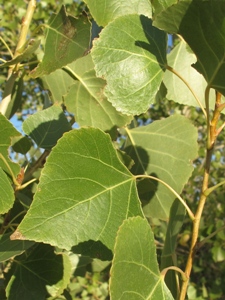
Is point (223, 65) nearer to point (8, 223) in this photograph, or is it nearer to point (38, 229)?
point (38, 229)

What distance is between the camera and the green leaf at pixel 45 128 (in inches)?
42.6

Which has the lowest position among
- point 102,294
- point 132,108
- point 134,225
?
point 102,294

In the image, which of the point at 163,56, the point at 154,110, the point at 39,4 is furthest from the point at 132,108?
the point at 154,110

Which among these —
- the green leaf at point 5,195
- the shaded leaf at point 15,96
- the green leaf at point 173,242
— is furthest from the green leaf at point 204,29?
the shaded leaf at point 15,96

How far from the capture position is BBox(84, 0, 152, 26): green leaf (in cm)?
99

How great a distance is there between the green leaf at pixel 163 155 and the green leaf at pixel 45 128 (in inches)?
10.7

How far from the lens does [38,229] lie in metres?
0.78

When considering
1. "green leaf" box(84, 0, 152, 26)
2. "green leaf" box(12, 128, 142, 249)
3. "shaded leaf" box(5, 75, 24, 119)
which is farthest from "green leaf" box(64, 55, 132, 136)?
"green leaf" box(12, 128, 142, 249)

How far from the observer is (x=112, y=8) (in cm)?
100

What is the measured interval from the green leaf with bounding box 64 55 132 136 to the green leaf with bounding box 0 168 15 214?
36cm

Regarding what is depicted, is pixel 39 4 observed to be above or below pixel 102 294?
above

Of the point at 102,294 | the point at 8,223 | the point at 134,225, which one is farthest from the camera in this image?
the point at 102,294

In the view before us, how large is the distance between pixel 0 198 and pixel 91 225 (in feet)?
0.59

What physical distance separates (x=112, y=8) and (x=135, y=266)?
1.78 ft
